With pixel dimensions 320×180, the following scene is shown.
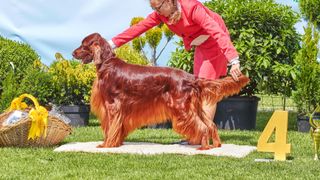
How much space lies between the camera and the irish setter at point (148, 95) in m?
5.46

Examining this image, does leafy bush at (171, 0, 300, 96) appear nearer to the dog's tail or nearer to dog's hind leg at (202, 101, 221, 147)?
dog's hind leg at (202, 101, 221, 147)

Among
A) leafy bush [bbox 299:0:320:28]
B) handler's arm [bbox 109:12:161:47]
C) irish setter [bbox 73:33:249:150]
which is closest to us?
irish setter [bbox 73:33:249:150]

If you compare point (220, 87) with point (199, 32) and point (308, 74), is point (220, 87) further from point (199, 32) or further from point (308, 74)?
point (308, 74)

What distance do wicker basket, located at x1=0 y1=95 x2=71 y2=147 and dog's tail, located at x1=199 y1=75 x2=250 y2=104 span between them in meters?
1.38

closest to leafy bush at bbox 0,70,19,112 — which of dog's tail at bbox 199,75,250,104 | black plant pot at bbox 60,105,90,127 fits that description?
black plant pot at bbox 60,105,90,127

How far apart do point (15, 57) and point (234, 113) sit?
3170 millimetres

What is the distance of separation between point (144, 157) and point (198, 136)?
0.64m

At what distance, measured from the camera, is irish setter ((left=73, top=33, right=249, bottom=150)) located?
17.9 feet

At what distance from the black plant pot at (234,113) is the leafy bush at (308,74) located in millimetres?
661

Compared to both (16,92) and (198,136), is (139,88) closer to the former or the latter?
(198,136)

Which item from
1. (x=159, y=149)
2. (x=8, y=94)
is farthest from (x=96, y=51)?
(x=8, y=94)

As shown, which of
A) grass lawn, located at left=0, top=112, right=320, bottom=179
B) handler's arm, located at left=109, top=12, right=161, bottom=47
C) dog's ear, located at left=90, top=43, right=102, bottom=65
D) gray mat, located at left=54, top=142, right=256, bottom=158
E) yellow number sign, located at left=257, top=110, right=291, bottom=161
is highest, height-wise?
handler's arm, located at left=109, top=12, right=161, bottom=47

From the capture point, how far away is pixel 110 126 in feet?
18.4

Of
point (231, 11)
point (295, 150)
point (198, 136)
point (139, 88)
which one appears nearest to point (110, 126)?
point (139, 88)
